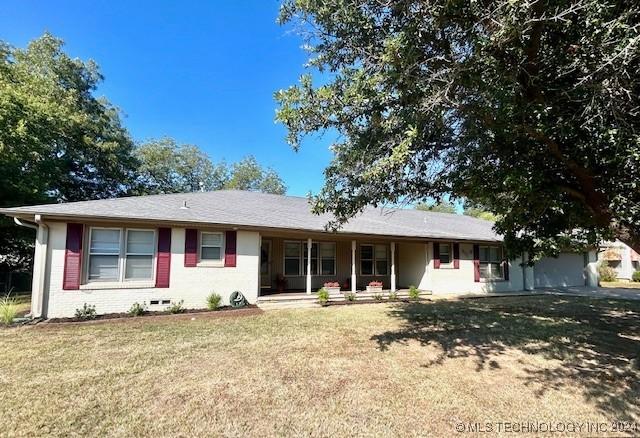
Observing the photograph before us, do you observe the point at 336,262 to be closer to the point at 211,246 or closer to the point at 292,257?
the point at 292,257

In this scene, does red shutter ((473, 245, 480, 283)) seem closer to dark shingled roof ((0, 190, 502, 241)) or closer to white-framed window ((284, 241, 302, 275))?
dark shingled roof ((0, 190, 502, 241))

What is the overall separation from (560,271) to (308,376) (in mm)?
20828

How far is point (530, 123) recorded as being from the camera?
518cm

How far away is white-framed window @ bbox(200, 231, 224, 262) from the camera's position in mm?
11375

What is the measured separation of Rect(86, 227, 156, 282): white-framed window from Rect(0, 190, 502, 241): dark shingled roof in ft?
2.36

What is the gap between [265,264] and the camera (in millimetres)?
15172

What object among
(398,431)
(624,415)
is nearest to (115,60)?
(398,431)

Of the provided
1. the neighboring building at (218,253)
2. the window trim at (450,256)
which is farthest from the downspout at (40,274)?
the window trim at (450,256)

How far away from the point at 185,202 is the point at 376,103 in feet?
31.0

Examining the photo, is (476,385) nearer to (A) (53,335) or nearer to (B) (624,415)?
(B) (624,415)

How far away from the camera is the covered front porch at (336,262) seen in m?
15.1

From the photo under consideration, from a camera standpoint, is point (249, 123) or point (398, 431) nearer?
point (398, 431)

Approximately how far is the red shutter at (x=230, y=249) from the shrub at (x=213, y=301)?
3.56ft

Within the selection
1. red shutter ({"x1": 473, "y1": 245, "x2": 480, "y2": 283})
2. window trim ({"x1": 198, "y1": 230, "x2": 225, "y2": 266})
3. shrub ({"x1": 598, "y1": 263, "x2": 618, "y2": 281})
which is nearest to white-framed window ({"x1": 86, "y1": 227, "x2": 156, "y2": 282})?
window trim ({"x1": 198, "y1": 230, "x2": 225, "y2": 266})
